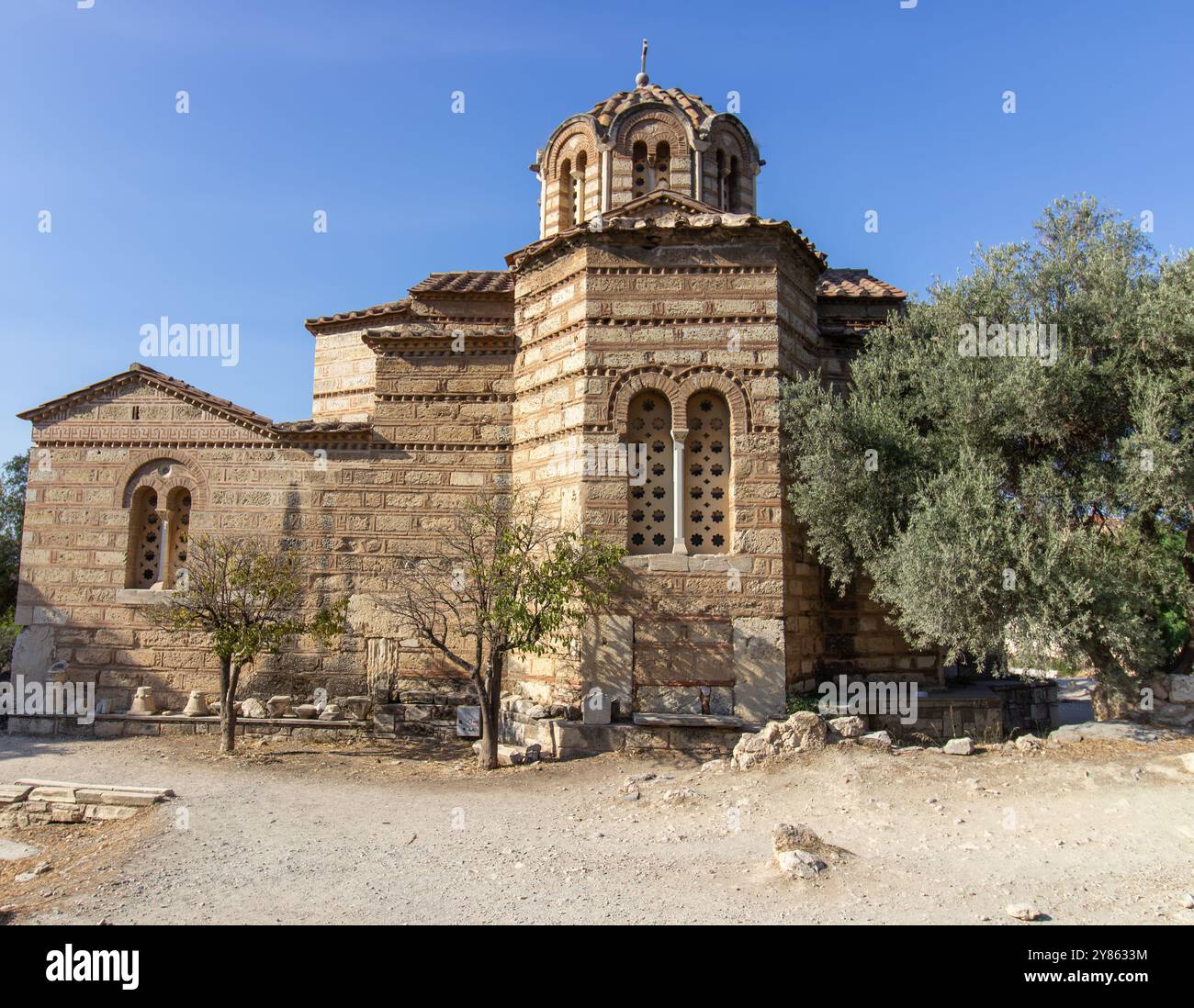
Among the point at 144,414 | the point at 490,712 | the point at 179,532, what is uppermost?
the point at 144,414

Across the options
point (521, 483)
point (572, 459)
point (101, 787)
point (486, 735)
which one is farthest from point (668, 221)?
point (101, 787)

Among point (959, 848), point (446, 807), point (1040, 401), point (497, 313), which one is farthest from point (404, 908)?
point (497, 313)

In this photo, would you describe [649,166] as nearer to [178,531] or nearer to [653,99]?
[653,99]

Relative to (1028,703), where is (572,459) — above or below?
above

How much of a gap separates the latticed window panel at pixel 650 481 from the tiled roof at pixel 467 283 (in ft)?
13.7

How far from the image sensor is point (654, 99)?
575 inches

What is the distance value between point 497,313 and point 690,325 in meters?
4.34

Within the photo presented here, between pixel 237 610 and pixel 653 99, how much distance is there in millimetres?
10689

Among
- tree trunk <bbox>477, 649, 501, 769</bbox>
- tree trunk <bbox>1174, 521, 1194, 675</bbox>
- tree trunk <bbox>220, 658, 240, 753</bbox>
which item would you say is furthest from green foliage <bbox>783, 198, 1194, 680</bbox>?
tree trunk <bbox>220, 658, 240, 753</bbox>

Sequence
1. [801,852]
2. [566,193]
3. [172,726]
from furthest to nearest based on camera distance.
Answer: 1. [566,193]
2. [172,726]
3. [801,852]

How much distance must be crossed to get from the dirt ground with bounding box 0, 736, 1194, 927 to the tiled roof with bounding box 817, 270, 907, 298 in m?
7.31

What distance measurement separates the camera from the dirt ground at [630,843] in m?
5.67

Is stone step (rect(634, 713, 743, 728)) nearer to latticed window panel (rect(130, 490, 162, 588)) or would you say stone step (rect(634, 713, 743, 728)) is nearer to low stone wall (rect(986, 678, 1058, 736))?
low stone wall (rect(986, 678, 1058, 736))

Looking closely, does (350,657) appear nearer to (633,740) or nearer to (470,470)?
(470,470)
